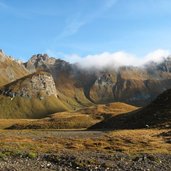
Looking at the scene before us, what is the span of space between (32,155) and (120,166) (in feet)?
38.6

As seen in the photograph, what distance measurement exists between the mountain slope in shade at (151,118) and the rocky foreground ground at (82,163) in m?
66.3

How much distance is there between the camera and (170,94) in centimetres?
13912

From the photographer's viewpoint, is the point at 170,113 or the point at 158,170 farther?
the point at 170,113

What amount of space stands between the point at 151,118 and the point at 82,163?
8587 centimetres

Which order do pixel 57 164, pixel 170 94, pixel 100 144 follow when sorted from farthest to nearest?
pixel 170 94, pixel 100 144, pixel 57 164

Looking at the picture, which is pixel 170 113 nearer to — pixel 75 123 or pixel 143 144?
pixel 143 144

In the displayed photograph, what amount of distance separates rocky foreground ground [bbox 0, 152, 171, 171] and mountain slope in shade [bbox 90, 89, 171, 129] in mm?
66341

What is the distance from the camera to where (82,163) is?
39.6 m

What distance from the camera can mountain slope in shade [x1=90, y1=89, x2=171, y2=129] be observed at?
116188mm

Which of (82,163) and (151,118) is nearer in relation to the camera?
(82,163)

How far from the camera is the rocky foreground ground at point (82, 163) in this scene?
121 ft

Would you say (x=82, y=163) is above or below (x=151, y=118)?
below

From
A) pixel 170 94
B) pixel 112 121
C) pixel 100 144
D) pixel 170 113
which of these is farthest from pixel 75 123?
pixel 100 144

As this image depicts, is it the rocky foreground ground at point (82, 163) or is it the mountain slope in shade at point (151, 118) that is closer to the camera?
the rocky foreground ground at point (82, 163)
